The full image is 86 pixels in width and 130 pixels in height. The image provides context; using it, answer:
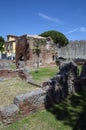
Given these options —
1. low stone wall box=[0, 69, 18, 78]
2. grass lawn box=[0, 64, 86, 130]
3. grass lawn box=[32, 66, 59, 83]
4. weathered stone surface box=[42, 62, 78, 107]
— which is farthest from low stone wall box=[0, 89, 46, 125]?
low stone wall box=[0, 69, 18, 78]

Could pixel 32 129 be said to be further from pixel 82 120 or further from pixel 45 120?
pixel 82 120

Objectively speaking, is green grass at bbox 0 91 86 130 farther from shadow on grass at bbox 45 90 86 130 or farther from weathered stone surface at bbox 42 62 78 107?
weathered stone surface at bbox 42 62 78 107

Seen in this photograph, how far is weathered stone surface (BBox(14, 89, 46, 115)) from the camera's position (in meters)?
5.68

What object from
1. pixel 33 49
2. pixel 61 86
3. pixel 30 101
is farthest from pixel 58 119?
pixel 33 49

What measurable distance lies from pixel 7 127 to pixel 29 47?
24.4 meters

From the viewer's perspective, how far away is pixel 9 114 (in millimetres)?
5383

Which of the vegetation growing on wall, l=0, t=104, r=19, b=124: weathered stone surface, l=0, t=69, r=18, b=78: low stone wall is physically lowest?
l=0, t=104, r=19, b=124: weathered stone surface

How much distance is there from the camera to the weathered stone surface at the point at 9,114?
5328 millimetres

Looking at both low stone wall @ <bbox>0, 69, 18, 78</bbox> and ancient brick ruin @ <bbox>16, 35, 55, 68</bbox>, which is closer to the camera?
low stone wall @ <bbox>0, 69, 18, 78</bbox>

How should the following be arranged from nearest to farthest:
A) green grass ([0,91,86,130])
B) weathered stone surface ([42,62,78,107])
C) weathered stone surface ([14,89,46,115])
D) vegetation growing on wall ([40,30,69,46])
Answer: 1. green grass ([0,91,86,130])
2. weathered stone surface ([14,89,46,115])
3. weathered stone surface ([42,62,78,107])
4. vegetation growing on wall ([40,30,69,46])

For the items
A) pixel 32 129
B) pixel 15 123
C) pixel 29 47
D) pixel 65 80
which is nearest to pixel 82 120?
pixel 32 129

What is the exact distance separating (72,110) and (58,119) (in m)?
0.75

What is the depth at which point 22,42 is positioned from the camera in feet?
101

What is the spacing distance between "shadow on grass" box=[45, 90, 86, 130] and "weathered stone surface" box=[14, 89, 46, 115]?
0.40m
